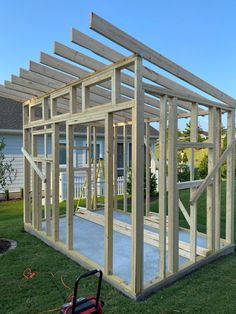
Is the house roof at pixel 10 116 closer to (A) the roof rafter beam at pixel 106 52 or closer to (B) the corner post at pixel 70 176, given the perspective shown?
(B) the corner post at pixel 70 176

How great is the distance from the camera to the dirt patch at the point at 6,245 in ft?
15.4

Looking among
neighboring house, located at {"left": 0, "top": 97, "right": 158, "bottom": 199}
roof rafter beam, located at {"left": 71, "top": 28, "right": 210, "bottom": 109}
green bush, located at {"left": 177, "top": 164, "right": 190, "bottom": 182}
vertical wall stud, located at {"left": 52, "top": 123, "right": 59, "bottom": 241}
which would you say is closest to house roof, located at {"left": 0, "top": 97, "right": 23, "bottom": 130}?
neighboring house, located at {"left": 0, "top": 97, "right": 158, "bottom": 199}

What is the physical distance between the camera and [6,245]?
192 inches

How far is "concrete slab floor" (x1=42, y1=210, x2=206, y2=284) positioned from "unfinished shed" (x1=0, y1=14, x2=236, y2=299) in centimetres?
2

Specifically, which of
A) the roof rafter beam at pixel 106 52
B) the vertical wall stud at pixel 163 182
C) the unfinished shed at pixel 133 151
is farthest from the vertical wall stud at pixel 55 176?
the vertical wall stud at pixel 163 182

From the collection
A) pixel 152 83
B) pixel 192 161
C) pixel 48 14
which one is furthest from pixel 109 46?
pixel 48 14

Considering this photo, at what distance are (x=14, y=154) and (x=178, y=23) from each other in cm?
755

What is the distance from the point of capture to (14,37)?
850 centimetres

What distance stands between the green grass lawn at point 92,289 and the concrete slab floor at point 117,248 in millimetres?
310

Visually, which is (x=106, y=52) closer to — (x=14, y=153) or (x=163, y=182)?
(x=163, y=182)

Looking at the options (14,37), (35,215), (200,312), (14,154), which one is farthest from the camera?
(14,154)

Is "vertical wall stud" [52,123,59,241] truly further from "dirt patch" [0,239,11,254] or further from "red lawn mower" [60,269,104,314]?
"red lawn mower" [60,269,104,314]

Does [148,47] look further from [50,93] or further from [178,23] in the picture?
[178,23]

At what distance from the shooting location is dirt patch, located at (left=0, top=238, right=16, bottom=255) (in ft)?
15.4
